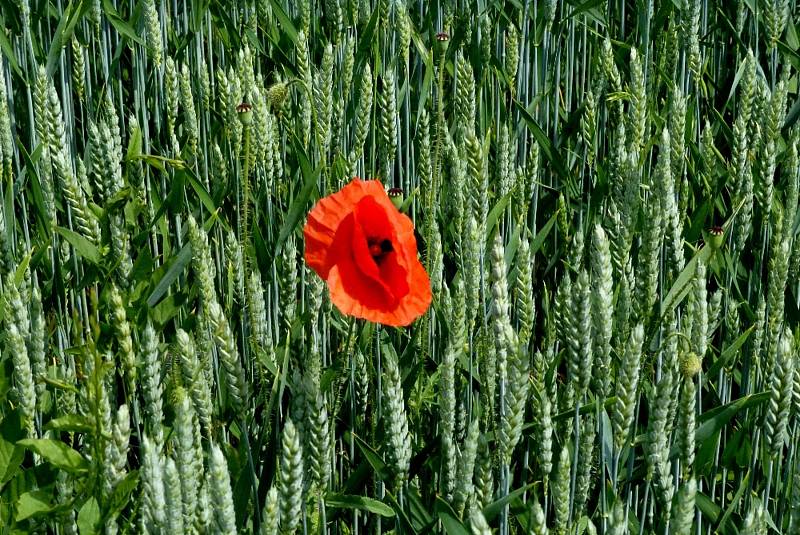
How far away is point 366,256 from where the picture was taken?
103 cm

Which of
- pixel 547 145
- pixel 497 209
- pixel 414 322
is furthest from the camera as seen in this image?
pixel 547 145

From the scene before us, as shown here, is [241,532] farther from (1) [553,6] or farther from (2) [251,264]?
(1) [553,6]

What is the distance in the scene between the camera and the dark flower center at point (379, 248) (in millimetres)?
1079

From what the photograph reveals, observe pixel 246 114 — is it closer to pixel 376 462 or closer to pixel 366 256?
pixel 366 256

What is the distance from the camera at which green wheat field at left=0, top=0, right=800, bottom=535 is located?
0.84m

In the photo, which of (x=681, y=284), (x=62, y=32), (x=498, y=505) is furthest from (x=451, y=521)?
(x=62, y=32)

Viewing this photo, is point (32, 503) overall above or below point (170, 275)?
below

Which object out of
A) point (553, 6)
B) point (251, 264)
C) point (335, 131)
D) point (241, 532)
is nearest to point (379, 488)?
point (241, 532)

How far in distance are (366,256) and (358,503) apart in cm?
23

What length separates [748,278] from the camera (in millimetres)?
1462

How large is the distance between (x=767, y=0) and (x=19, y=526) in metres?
1.21

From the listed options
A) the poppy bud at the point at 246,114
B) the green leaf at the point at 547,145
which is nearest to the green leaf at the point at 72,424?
the poppy bud at the point at 246,114

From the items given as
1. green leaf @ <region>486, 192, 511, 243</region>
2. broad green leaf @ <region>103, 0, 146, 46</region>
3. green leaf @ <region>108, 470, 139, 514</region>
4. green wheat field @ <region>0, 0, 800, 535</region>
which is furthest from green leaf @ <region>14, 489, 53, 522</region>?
broad green leaf @ <region>103, 0, 146, 46</region>

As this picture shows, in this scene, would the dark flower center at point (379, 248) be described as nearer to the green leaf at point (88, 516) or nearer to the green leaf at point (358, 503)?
the green leaf at point (358, 503)
